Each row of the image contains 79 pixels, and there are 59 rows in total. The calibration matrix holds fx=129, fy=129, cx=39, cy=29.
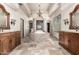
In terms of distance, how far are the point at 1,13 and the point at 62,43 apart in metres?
1.57

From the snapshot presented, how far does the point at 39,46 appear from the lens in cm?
305

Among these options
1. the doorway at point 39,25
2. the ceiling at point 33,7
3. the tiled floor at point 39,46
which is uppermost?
the ceiling at point 33,7

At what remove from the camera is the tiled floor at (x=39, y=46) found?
9.77 ft

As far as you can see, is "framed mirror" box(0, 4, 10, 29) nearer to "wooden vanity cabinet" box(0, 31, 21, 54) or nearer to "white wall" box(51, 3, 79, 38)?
"wooden vanity cabinet" box(0, 31, 21, 54)

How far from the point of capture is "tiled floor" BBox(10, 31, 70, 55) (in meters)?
2.98

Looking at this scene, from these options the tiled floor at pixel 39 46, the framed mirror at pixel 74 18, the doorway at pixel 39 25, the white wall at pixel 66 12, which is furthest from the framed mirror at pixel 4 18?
the framed mirror at pixel 74 18

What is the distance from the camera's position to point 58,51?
117 inches

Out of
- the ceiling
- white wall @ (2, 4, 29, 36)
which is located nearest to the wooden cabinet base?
the ceiling

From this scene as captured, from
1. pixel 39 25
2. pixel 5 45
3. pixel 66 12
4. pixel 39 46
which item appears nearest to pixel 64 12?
pixel 66 12

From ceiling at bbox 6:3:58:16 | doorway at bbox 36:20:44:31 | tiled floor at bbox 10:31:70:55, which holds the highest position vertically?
ceiling at bbox 6:3:58:16

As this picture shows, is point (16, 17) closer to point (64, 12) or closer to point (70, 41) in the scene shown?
point (64, 12)

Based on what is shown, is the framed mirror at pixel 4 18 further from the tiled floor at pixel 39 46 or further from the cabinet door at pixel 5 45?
the tiled floor at pixel 39 46

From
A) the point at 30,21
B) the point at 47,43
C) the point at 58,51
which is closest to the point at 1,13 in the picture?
the point at 30,21
